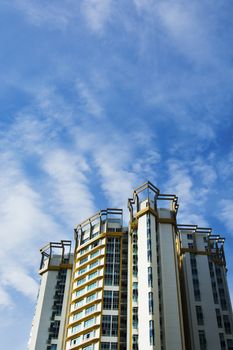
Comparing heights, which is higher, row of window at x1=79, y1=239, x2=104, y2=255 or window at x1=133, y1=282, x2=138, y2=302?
row of window at x1=79, y1=239, x2=104, y2=255

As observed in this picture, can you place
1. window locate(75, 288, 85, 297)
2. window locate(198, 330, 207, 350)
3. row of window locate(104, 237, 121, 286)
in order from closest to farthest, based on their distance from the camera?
window locate(198, 330, 207, 350), row of window locate(104, 237, 121, 286), window locate(75, 288, 85, 297)

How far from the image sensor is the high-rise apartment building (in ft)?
212

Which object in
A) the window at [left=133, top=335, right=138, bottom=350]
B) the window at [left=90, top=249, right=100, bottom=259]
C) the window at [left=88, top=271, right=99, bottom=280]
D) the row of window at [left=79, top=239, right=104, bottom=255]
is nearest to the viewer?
the window at [left=133, top=335, right=138, bottom=350]

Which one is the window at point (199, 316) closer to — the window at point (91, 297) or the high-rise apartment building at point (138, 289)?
the high-rise apartment building at point (138, 289)

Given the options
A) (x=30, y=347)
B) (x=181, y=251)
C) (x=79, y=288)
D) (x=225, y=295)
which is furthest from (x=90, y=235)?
(x=225, y=295)

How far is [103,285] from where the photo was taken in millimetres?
73125

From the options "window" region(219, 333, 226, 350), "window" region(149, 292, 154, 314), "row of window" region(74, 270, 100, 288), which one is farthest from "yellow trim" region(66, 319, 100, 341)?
"window" region(219, 333, 226, 350)

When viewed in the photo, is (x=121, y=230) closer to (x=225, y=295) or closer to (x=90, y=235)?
(x=90, y=235)

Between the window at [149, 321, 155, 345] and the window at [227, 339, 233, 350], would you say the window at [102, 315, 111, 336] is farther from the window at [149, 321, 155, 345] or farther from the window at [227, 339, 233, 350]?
the window at [227, 339, 233, 350]

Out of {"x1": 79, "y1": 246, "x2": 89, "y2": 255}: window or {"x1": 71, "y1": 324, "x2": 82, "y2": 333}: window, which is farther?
{"x1": 79, "y1": 246, "x2": 89, "y2": 255}: window

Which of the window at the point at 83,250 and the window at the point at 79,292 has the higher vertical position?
the window at the point at 83,250

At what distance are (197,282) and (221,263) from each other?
38.7ft

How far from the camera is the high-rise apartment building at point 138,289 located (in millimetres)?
64500

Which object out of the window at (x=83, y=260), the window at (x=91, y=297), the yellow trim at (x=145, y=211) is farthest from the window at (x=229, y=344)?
the window at (x=83, y=260)
